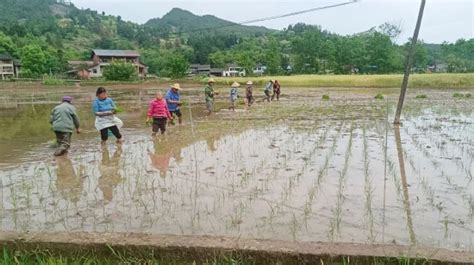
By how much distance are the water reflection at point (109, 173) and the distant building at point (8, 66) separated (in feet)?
226

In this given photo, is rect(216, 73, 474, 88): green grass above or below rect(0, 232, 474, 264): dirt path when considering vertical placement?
above

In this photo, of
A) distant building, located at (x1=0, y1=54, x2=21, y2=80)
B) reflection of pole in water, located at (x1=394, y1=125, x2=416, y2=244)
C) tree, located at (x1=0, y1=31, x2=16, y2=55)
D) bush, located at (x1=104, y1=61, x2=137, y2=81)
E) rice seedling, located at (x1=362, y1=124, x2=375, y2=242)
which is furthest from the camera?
tree, located at (x1=0, y1=31, x2=16, y2=55)

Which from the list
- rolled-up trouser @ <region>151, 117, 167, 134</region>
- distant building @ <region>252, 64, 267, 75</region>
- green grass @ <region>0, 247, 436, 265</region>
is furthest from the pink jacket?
distant building @ <region>252, 64, 267, 75</region>

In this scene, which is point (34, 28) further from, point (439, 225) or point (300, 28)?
point (439, 225)

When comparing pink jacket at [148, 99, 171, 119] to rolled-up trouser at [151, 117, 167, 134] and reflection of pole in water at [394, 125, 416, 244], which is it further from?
reflection of pole in water at [394, 125, 416, 244]

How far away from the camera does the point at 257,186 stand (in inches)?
232

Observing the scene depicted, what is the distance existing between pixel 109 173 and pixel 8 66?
243 ft

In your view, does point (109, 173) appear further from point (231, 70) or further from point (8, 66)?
point (231, 70)

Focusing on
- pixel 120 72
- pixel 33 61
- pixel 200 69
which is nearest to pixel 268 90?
pixel 120 72

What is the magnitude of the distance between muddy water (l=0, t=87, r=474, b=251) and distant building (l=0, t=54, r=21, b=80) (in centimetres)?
6710

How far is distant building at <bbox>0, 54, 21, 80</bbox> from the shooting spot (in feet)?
228

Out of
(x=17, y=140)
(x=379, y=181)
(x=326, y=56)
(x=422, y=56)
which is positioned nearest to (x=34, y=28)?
(x=326, y=56)

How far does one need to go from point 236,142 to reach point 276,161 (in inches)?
96.0

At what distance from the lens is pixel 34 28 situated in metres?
115
